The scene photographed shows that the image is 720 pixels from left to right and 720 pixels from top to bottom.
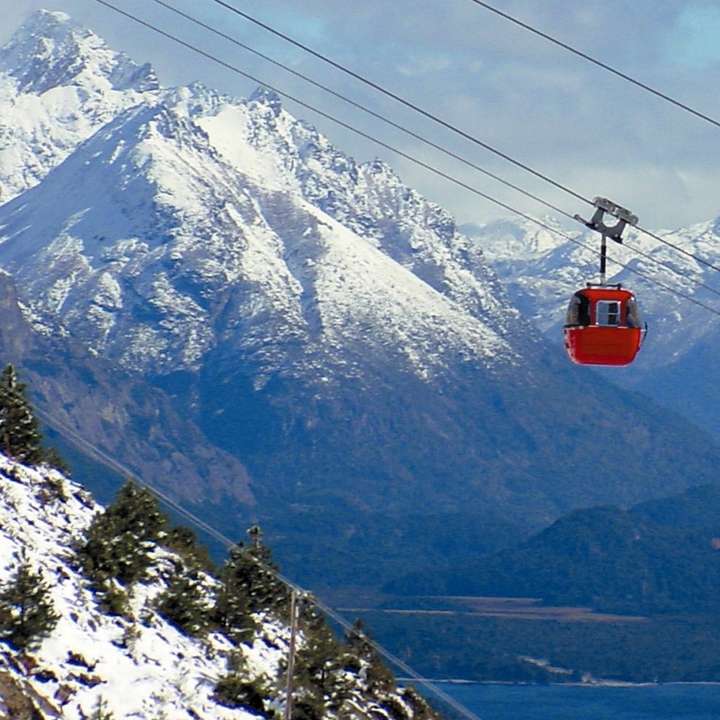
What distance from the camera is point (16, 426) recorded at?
59.6 m

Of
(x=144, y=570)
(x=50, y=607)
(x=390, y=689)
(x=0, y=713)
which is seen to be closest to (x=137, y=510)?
(x=144, y=570)

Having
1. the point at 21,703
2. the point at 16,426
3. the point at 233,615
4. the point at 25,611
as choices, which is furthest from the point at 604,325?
the point at 16,426

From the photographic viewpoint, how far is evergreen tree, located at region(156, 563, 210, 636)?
5288 cm

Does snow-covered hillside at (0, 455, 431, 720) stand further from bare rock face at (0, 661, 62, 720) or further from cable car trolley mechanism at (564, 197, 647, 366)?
cable car trolley mechanism at (564, 197, 647, 366)

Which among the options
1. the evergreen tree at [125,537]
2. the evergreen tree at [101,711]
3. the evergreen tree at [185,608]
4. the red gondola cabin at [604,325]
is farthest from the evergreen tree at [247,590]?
the red gondola cabin at [604,325]

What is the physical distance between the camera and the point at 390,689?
2416 inches

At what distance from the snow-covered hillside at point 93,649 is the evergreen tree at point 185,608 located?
0.30 m

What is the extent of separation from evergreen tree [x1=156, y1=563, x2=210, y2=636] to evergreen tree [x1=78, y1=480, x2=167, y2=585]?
1.19 m

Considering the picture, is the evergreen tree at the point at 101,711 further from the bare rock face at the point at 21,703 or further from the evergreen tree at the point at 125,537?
the evergreen tree at the point at 125,537

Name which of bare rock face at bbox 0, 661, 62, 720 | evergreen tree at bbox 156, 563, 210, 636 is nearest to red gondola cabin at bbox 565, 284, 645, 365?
evergreen tree at bbox 156, 563, 210, 636

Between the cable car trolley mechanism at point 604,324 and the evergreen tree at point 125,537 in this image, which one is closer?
the cable car trolley mechanism at point 604,324

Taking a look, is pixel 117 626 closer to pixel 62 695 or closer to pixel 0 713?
pixel 62 695

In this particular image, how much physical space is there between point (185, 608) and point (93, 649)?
22.6 ft

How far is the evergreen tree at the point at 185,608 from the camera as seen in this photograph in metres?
52.9
